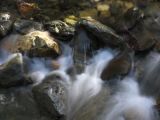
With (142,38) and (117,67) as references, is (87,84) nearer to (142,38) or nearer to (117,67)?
(117,67)

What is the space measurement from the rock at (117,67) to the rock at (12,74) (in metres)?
1.14

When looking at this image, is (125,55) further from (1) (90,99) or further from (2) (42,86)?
(2) (42,86)

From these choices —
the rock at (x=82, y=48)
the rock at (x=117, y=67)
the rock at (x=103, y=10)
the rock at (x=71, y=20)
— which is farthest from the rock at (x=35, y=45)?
the rock at (x=103, y=10)

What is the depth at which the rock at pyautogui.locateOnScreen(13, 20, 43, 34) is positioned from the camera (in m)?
6.46

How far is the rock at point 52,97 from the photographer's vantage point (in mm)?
5133

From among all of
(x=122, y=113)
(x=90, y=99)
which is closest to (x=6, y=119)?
(x=90, y=99)

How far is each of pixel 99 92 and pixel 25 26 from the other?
180cm

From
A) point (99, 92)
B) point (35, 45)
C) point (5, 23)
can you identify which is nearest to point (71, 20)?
point (35, 45)

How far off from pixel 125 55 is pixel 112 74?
40 centimetres

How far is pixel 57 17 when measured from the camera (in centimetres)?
686

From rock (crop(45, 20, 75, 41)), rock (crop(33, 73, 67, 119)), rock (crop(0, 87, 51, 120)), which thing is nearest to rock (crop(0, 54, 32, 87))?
rock (crop(0, 87, 51, 120))

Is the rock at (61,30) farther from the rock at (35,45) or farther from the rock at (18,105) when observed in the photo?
the rock at (18,105)

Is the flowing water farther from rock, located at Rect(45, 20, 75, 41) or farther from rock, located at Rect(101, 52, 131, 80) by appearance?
rock, located at Rect(45, 20, 75, 41)

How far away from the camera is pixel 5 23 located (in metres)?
6.47
